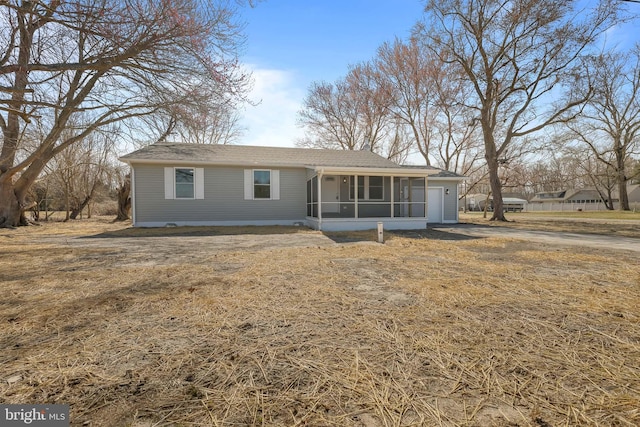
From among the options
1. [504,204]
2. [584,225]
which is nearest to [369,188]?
[584,225]

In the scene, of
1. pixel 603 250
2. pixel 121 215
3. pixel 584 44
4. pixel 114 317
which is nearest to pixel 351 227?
pixel 603 250

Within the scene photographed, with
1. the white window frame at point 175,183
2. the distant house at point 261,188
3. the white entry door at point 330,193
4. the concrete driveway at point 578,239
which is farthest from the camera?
the white entry door at point 330,193

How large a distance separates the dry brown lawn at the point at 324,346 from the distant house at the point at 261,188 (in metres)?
7.30

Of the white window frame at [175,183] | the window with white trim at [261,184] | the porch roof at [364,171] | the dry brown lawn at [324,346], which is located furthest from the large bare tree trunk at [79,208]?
the dry brown lawn at [324,346]

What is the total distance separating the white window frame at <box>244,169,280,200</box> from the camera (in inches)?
498

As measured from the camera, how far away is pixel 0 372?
179 centimetres

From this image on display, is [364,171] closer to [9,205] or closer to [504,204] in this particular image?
[9,205]

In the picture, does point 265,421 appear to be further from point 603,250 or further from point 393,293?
point 603,250

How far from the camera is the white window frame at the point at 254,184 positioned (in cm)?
1264

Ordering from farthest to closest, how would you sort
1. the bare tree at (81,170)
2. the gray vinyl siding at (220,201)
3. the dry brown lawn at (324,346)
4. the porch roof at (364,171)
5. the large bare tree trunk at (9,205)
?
the bare tree at (81,170) < the large bare tree trunk at (9,205) < the gray vinyl siding at (220,201) < the porch roof at (364,171) < the dry brown lawn at (324,346)

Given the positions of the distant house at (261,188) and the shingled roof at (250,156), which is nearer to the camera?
the distant house at (261,188)

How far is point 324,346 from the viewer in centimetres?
215

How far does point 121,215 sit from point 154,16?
14.3 metres

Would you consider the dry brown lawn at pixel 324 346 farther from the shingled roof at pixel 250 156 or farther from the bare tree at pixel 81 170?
the bare tree at pixel 81 170
